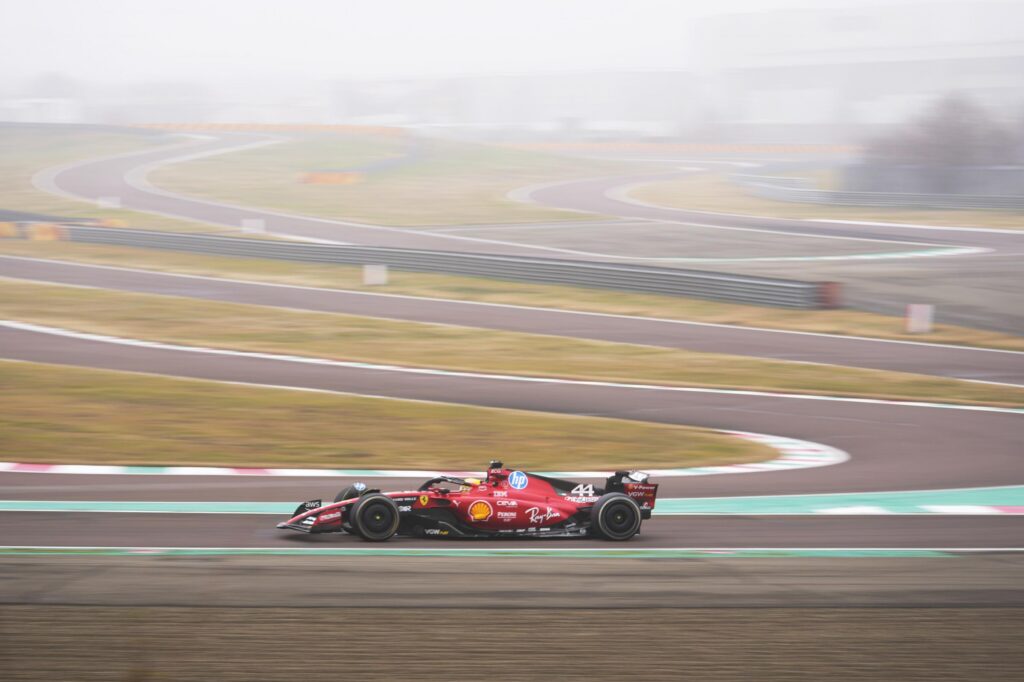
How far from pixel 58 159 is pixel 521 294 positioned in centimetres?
5052

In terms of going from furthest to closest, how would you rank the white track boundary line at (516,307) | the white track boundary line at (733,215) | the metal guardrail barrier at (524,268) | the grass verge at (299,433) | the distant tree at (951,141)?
the distant tree at (951,141)
the white track boundary line at (733,215)
the metal guardrail barrier at (524,268)
the white track boundary line at (516,307)
the grass verge at (299,433)

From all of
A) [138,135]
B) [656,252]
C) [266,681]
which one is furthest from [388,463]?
[138,135]

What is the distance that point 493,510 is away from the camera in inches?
386

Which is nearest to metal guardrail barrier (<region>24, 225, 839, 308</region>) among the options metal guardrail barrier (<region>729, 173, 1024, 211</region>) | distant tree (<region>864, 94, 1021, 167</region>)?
metal guardrail barrier (<region>729, 173, 1024, 211</region>)

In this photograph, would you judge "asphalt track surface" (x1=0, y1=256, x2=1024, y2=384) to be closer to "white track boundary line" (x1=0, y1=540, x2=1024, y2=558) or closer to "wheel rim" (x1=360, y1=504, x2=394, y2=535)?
"white track boundary line" (x1=0, y1=540, x2=1024, y2=558)

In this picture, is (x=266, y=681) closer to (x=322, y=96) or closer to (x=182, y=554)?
(x=182, y=554)

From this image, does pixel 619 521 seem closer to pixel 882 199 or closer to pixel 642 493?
pixel 642 493

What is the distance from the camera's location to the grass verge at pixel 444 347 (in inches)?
742

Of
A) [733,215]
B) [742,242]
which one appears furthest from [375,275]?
[733,215]

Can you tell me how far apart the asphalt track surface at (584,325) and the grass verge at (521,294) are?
0.74 metres

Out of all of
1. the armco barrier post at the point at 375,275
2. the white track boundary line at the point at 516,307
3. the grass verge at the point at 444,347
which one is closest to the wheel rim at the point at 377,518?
the grass verge at the point at 444,347

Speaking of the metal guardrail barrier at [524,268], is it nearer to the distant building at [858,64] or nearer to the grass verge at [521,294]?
the grass verge at [521,294]

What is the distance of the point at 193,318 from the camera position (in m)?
24.4

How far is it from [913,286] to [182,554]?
2355 centimetres
